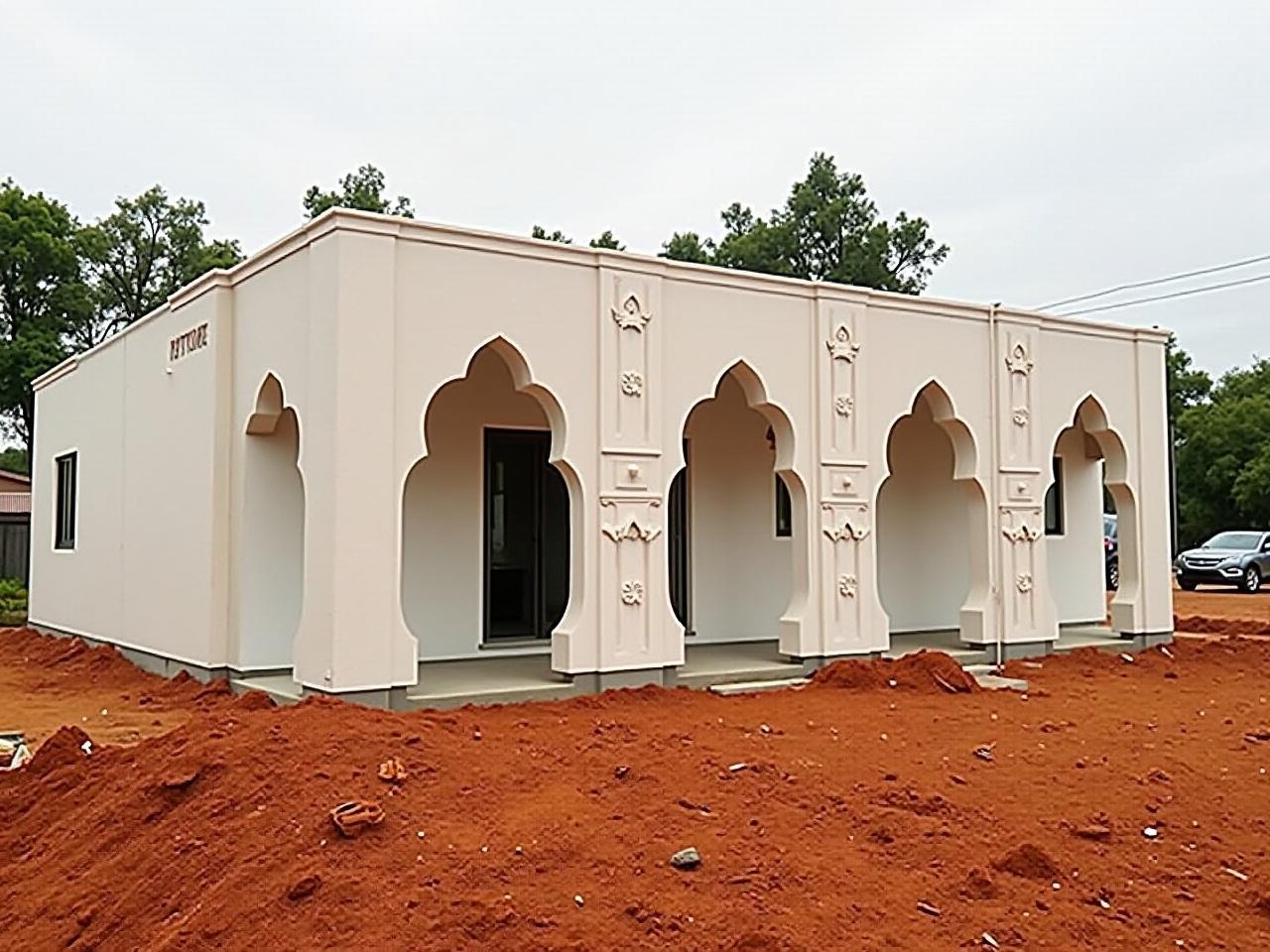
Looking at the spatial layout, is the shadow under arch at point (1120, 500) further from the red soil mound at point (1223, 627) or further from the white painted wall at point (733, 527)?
the red soil mound at point (1223, 627)

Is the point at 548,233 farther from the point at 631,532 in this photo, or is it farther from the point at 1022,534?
the point at 631,532

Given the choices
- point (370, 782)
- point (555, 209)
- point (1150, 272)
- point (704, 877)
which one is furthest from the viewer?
point (555, 209)

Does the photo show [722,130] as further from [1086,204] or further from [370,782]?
[370,782]

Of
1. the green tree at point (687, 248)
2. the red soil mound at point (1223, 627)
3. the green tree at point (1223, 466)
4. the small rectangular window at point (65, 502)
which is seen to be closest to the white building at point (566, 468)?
the small rectangular window at point (65, 502)

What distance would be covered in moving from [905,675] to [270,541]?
18.3ft

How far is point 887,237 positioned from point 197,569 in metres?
29.9

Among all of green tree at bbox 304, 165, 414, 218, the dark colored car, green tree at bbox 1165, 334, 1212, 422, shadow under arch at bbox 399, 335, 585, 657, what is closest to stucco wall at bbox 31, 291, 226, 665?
shadow under arch at bbox 399, 335, 585, 657

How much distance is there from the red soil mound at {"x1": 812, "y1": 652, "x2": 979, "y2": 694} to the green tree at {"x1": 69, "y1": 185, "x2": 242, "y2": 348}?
28.2 meters

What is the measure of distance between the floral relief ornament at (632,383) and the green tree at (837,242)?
27.2m

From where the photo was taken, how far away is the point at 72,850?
5906 mm

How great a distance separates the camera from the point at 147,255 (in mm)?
35406

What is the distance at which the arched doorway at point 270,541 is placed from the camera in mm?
9883

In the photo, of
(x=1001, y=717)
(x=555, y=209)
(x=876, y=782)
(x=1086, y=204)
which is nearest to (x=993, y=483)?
(x=1001, y=717)

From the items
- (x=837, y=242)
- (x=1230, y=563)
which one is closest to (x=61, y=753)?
(x=1230, y=563)
